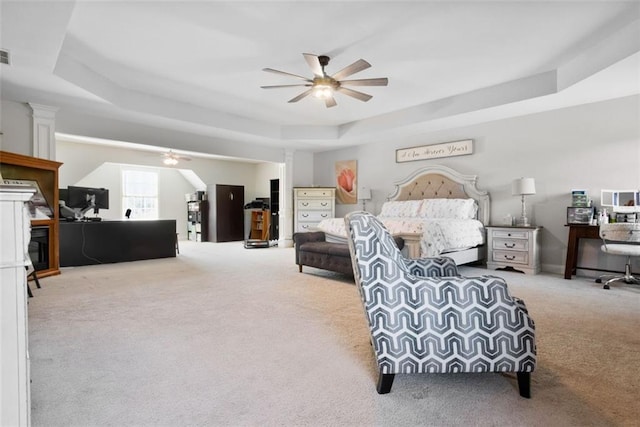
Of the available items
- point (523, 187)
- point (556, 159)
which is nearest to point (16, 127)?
point (523, 187)

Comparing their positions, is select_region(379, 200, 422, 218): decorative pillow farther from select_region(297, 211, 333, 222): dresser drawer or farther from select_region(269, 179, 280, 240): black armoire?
select_region(269, 179, 280, 240): black armoire

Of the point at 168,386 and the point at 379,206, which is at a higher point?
the point at 379,206

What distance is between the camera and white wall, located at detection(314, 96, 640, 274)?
4.45 m

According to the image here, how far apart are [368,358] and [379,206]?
5449 mm

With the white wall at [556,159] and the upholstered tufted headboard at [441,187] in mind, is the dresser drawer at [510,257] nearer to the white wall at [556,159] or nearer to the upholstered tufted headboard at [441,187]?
the white wall at [556,159]

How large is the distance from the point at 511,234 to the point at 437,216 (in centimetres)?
116

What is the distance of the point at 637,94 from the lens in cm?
430

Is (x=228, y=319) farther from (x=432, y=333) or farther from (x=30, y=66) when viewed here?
(x=30, y=66)

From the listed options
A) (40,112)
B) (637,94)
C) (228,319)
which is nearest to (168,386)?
(228,319)

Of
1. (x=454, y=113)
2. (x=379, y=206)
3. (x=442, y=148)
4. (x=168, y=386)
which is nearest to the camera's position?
(x=168, y=386)

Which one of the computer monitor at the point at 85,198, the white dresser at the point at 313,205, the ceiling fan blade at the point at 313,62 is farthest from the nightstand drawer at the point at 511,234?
the computer monitor at the point at 85,198

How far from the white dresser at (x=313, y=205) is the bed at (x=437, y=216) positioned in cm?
156

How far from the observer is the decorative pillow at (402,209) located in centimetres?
614

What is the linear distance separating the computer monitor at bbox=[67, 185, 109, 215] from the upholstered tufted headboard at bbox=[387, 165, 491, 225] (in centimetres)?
552
